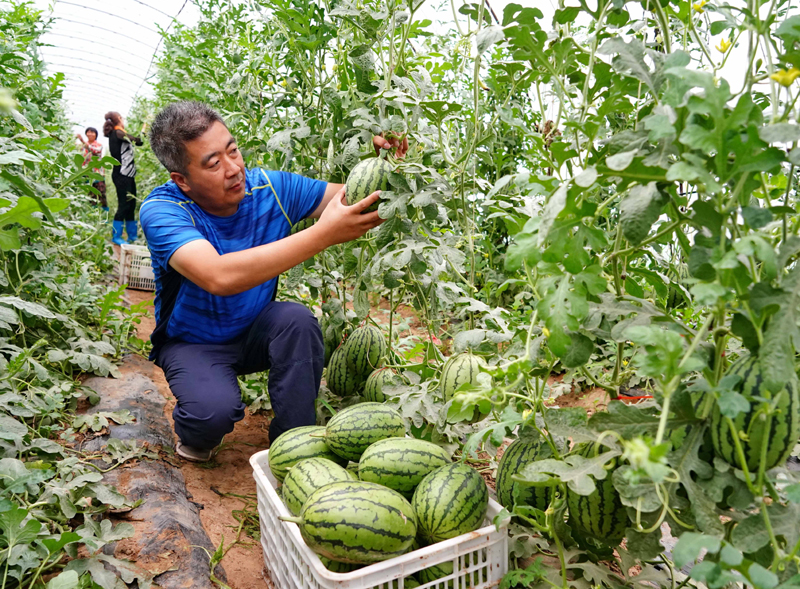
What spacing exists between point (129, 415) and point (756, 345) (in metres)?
2.54

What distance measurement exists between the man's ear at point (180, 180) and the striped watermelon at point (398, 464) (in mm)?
1547

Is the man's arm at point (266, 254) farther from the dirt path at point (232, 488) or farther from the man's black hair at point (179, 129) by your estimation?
the dirt path at point (232, 488)

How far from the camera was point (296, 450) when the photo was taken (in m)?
1.80

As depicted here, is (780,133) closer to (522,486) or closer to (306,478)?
(522,486)

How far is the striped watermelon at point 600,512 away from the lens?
130cm

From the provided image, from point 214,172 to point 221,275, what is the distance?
20.0 inches

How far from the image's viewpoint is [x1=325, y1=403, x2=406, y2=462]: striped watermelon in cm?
179

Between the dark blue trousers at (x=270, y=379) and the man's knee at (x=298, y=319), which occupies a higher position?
the man's knee at (x=298, y=319)

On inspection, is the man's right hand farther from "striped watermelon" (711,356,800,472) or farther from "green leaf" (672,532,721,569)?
"green leaf" (672,532,721,569)

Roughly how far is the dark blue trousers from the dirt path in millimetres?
142

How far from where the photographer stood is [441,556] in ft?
4.66

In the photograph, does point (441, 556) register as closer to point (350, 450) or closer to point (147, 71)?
point (350, 450)

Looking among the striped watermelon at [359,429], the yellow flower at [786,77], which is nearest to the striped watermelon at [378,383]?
the striped watermelon at [359,429]

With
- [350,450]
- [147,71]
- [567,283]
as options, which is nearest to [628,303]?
[567,283]
